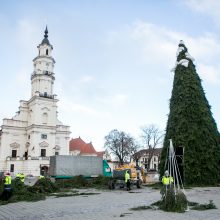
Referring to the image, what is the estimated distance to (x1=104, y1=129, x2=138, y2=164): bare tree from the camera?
244 ft

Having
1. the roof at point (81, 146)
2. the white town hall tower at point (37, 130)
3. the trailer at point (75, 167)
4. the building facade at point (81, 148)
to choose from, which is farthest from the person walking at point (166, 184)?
the roof at point (81, 146)

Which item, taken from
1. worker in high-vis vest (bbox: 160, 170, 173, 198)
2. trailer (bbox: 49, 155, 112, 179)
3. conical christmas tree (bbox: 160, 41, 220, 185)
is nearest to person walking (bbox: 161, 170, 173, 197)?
worker in high-vis vest (bbox: 160, 170, 173, 198)

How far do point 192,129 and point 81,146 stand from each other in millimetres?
69413

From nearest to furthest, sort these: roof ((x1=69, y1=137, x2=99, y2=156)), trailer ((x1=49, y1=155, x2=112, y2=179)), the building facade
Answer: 1. trailer ((x1=49, y1=155, x2=112, y2=179))
2. the building facade
3. roof ((x1=69, y1=137, x2=99, y2=156))

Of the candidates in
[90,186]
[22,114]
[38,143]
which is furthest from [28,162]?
[90,186]

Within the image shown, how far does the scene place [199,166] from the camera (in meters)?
28.6

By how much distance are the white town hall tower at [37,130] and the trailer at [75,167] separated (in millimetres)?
31813

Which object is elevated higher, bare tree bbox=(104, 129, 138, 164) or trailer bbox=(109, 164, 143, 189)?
bare tree bbox=(104, 129, 138, 164)

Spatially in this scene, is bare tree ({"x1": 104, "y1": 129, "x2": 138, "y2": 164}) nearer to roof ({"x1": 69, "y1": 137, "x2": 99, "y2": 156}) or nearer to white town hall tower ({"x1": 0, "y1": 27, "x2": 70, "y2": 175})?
white town hall tower ({"x1": 0, "y1": 27, "x2": 70, "y2": 175})

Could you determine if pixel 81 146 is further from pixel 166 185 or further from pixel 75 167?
pixel 166 185

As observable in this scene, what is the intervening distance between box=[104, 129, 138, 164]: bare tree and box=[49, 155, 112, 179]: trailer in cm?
3693

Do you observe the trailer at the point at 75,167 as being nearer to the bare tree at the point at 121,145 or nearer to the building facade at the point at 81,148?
the bare tree at the point at 121,145

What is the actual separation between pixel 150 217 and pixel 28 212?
4818mm

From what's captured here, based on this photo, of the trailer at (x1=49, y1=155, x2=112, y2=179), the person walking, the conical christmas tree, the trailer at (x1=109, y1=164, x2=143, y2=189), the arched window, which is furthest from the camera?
the arched window
